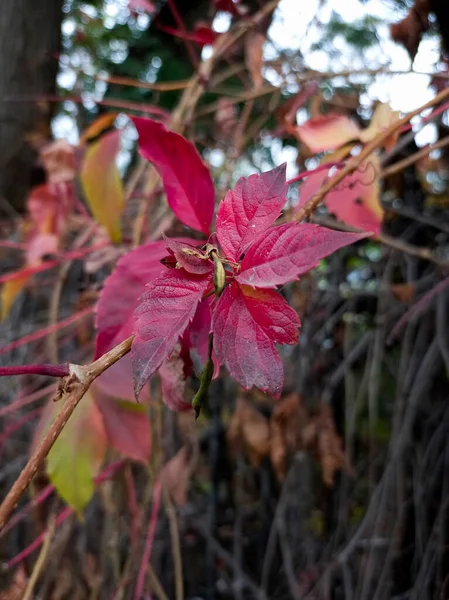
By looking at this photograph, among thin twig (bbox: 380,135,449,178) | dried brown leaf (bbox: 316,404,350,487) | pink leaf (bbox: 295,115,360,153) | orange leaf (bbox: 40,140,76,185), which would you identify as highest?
orange leaf (bbox: 40,140,76,185)

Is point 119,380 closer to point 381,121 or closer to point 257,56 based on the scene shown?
point 381,121

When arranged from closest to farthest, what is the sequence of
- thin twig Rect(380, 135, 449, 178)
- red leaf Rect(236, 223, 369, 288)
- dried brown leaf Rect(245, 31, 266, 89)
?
red leaf Rect(236, 223, 369, 288), thin twig Rect(380, 135, 449, 178), dried brown leaf Rect(245, 31, 266, 89)

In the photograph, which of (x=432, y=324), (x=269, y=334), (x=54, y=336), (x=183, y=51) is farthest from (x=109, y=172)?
(x=183, y=51)

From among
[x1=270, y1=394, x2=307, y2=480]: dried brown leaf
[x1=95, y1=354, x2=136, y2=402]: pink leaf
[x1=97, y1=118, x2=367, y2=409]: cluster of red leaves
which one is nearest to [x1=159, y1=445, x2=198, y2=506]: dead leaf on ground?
[x1=270, y1=394, x2=307, y2=480]: dried brown leaf

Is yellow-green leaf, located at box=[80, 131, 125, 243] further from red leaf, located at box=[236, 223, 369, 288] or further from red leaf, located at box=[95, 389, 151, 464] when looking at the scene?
red leaf, located at box=[236, 223, 369, 288]

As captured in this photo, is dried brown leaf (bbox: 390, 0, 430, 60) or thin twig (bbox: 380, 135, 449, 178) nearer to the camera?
thin twig (bbox: 380, 135, 449, 178)

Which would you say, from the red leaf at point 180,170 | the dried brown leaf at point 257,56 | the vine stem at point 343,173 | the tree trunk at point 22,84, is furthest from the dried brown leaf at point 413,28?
the tree trunk at point 22,84

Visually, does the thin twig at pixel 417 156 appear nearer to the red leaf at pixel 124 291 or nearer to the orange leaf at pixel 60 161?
the red leaf at pixel 124 291
